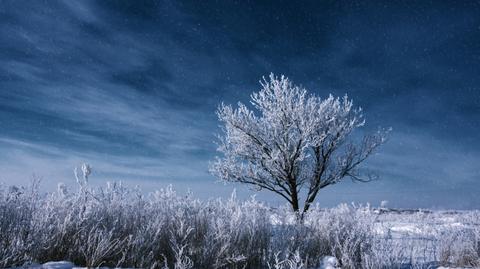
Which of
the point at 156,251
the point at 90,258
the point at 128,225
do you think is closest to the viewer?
the point at 90,258

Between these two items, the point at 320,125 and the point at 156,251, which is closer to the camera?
the point at 156,251

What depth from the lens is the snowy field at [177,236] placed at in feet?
12.8

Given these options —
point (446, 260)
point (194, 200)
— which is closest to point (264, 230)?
point (194, 200)

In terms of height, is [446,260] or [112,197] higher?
[112,197]

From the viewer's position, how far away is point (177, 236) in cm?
485

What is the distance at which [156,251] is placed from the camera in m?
4.55

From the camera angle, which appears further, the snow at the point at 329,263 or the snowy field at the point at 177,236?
the snow at the point at 329,263

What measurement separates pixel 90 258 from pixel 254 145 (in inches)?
428

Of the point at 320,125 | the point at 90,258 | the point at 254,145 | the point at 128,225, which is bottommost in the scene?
the point at 90,258

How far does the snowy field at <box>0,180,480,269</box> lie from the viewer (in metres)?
3.90

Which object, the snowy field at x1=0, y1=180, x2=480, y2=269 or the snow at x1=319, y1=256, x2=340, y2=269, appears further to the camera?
the snow at x1=319, y1=256, x2=340, y2=269

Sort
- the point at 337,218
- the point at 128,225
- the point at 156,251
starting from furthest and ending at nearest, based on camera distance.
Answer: the point at 337,218 < the point at 128,225 < the point at 156,251

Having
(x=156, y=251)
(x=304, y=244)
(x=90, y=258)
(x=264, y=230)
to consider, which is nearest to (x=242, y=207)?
(x=264, y=230)

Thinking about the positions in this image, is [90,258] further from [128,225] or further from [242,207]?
[242,207]
